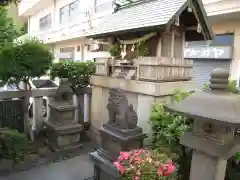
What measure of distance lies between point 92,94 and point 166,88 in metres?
3.25

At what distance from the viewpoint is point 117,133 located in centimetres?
428

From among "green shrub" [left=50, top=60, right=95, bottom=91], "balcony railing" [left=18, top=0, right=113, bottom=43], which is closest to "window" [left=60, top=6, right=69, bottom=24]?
"balcony railing" [left=18, top=0, right=113, bottom=43]

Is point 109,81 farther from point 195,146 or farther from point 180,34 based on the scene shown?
point 195,146

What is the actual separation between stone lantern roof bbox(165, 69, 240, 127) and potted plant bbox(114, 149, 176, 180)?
1.04m

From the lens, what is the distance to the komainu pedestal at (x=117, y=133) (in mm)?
4172

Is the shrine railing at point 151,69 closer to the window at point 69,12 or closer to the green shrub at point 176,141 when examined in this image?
the green shrub at point 176,141

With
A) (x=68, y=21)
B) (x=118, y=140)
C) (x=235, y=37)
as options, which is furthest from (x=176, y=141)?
(x=68, y=21)

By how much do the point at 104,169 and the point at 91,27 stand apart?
1162cm

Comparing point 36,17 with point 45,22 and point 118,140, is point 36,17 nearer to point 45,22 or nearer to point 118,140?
point 45,22

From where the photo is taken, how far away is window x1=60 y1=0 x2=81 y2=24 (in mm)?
16859

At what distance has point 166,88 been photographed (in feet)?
19.3

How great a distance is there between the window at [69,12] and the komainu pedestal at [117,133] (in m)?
14.0

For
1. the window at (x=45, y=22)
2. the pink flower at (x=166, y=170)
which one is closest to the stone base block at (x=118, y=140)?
the pink flower at (x=166, y=170)

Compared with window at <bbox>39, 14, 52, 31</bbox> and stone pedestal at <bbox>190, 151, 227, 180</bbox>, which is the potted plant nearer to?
stone pedestal at <bbox>190, 151, 227, 180</bbox>
